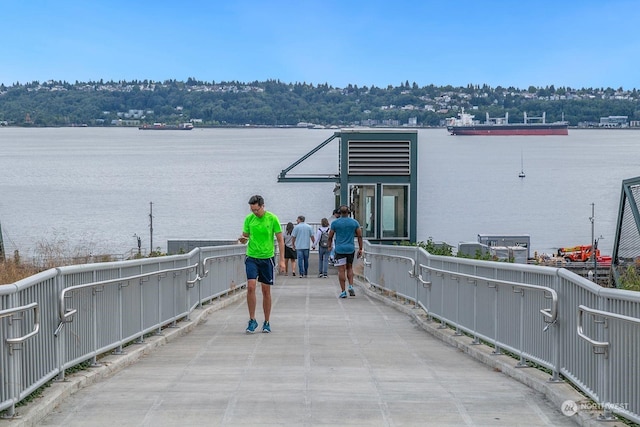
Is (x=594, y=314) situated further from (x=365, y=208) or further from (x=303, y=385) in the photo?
(x=365, y=208)

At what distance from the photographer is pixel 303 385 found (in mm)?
10133


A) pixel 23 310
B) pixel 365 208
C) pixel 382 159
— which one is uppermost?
pixel 382 159

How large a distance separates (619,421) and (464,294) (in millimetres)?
5847

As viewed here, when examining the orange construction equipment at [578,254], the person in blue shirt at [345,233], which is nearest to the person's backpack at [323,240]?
the person in blue shirt at [345,233]

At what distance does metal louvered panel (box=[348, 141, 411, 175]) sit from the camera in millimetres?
32812

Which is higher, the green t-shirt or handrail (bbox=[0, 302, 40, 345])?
the green t-shirt

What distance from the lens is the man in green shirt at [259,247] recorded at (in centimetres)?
1465

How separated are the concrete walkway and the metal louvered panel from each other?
697 inches

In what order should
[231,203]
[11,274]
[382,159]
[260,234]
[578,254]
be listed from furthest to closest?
[231,203] → [578,254] → [382,159] → [11,274] → [260,234]

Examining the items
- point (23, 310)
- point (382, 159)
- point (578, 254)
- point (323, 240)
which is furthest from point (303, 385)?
point (578, 254)

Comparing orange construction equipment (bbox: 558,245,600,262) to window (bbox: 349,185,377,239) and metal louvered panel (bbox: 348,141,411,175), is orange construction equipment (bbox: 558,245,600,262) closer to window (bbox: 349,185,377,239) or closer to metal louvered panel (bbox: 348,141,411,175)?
metal louvered panel (bbox: 348,141,411,175)

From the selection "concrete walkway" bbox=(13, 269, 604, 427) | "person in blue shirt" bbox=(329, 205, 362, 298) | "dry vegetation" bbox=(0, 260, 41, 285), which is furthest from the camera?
"person in blue shirt" bbox=(329, 205, 362, 298)

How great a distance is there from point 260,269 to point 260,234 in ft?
1.53

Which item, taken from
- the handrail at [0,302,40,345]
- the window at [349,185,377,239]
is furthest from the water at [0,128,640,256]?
the handrail at [0,302,40,345]
